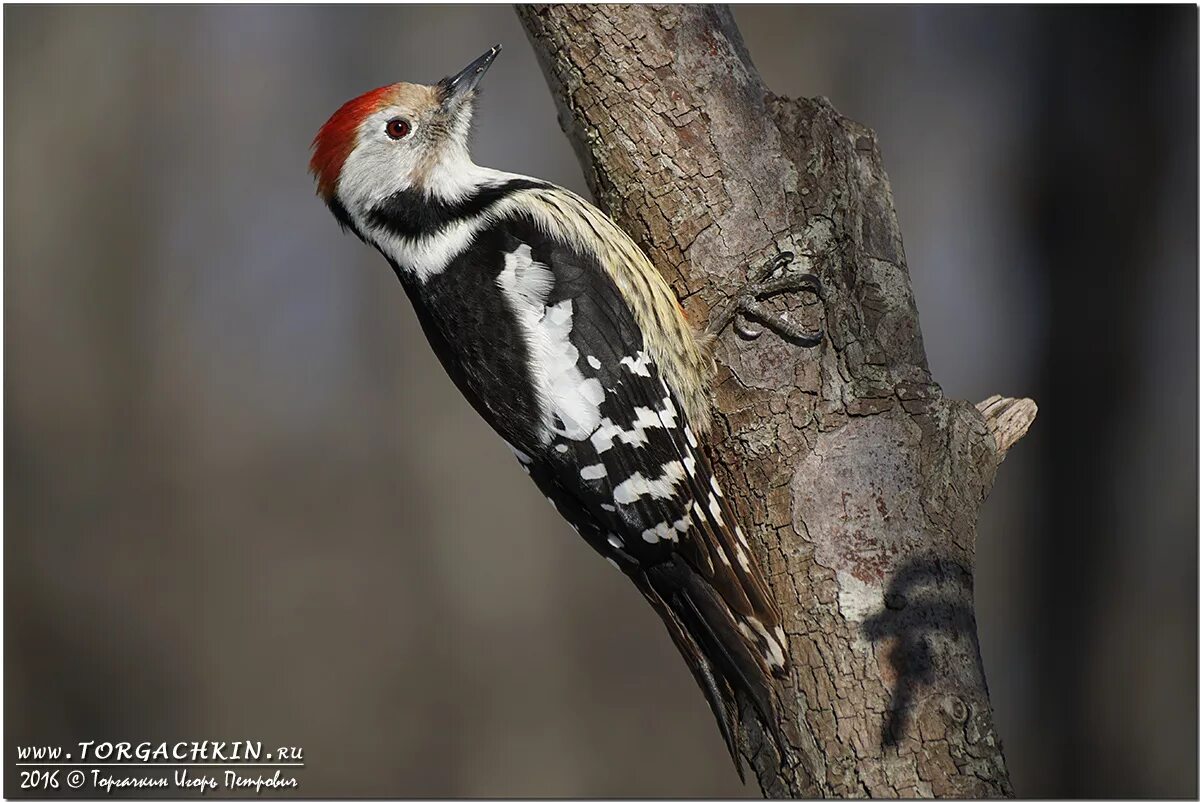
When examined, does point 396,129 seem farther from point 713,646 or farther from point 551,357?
point 713,646

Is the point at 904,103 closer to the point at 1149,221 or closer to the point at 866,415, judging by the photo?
the point at 1149,221

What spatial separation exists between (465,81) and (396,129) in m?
0.27

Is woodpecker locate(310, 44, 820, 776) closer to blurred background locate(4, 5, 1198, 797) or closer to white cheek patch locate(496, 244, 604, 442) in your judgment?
white cheek patch locate(496, 244, 604, 442)

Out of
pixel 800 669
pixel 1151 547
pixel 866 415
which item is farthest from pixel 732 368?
pixel 1151 547

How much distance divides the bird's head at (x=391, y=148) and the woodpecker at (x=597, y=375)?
0.02 metres

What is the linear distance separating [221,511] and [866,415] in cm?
579

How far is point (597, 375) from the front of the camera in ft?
8.30

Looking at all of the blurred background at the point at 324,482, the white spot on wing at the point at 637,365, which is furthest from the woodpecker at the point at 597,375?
the blurred background at the point at 324,482

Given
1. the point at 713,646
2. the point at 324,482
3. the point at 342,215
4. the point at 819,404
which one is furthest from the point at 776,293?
the point at 324,482

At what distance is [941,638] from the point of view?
82.4 inches

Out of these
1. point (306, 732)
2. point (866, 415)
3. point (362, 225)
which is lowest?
point (306, 732)

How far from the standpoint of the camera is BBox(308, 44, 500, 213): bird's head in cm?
282

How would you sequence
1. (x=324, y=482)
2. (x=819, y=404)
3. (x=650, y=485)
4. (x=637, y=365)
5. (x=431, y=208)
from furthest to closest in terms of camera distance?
(x=324, y=482), (x=431, y=208), (x=637, y=365), (x=650, y=485), (x=819, y=404)

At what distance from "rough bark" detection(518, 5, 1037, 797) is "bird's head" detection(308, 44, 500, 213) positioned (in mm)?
357
